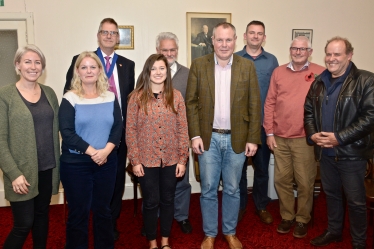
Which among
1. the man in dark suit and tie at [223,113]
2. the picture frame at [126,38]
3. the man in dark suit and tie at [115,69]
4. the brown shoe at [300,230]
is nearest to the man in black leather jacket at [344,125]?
the brown shoe at [300,230]

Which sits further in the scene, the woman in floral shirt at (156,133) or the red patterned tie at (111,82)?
the red patterned tie at (111,82)

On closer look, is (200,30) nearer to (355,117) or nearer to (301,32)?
(301,32)

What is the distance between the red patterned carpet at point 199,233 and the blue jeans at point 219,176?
30 centimetres

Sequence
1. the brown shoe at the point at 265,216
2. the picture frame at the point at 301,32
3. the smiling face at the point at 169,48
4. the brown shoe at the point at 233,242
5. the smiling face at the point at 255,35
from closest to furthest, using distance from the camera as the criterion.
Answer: the brown shoe at the point at 233,242 < the smiling face at the point at 169,48 < the smiling face at the point at 255,35 < the brown shoe at the point at 265,216 < the picture frame at the point at 301,32

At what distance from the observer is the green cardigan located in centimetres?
201

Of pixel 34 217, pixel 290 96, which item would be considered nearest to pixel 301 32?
pixel 290 96

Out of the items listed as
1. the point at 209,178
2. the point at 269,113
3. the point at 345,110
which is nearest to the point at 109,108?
the point at 209,178

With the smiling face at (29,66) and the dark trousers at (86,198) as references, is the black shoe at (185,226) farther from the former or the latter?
the smiling face at (29,66)

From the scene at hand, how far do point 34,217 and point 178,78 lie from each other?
1.56m

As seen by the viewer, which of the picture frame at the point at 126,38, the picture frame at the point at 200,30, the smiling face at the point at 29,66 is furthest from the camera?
the picture frame at the point at 200,30

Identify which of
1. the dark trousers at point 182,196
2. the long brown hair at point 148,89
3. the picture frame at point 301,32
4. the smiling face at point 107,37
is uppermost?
the picture frame at point 301,32

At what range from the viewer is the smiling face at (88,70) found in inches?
87.3

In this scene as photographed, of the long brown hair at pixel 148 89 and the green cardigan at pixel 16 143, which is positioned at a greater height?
the long brown hair at pixel 148 89

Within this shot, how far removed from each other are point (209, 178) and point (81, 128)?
106 cm
